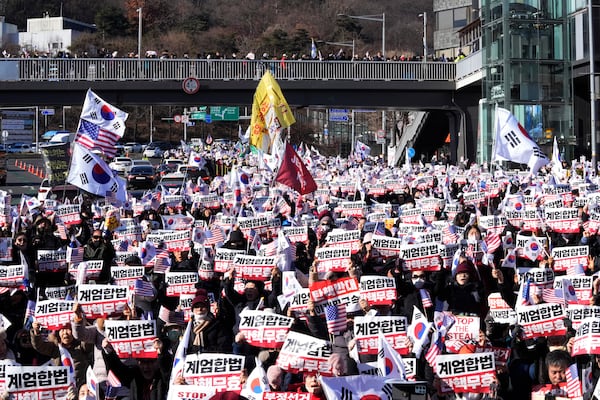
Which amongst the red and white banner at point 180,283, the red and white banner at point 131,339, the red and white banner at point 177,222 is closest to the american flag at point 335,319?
the red and white banner at point 131,339

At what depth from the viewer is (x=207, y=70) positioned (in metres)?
56.9

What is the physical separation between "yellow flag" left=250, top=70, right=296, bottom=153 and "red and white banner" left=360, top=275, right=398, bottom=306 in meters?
17.1

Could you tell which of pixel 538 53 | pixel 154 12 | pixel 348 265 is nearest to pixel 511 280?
pixel 348 265

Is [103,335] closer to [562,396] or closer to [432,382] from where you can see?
[432,382]

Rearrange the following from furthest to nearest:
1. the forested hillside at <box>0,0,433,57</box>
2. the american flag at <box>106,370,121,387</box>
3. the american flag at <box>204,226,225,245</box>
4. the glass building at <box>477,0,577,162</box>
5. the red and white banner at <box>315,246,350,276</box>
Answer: the forested hillside at <box>0,0,433,57</box>
the glass building at <box>477,0,577,162</box>
the american flag at <box>204,226,225,245</box>
the red and white banner at <box>315,246,350,276</box>
the american flag at <box>106,370,121,387</box>

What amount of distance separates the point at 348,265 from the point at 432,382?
443 cm

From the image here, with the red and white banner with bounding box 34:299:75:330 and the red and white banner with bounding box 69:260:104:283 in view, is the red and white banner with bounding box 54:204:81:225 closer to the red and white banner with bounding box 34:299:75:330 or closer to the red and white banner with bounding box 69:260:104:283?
the red and white banner with bounding box 69:260:104:283

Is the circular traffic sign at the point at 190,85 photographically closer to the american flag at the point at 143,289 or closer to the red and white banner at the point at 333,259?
the red and white banner at the point at 333,259

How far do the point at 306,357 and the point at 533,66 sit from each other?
4397 centimetres

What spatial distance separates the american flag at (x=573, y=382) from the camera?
29.9 ft

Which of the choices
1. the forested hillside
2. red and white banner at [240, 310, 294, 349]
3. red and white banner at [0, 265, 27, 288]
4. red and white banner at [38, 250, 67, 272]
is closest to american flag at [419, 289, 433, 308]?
red and white banner at [240, 310, 294, 349]

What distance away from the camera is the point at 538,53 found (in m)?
51.8

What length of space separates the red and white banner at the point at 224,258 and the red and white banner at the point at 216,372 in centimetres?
618

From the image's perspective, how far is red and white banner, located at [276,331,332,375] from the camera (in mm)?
9312
